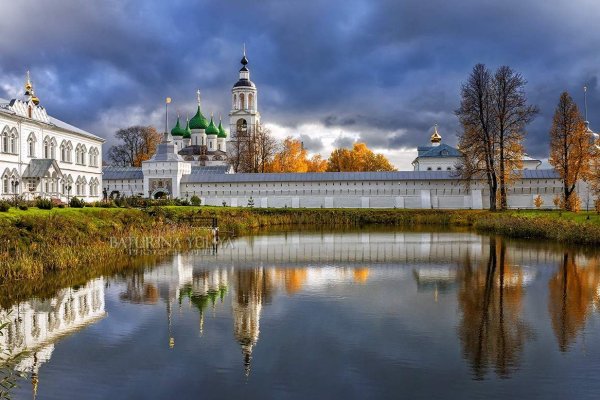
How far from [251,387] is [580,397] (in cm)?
294

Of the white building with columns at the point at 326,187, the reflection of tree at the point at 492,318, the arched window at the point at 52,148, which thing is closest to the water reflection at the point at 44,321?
the reflection of tree at the point at 492,318

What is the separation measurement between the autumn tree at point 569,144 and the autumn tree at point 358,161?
2708 cm

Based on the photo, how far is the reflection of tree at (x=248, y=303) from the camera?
7.52m

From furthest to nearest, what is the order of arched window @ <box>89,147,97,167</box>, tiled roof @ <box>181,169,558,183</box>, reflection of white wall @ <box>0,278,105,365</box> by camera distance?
1. tiled roof @ <box>181,169,558,183</box>
2. arched window @ <box>89,147,97,167</box>
3. reflection of white wall @ <box>0,278,105,365</box>

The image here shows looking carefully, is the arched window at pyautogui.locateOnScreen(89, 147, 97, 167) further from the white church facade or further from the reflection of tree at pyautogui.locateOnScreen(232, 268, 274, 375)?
the reflection of tree at pyautogui.locateOnScreen(232, 268, 274, 375)

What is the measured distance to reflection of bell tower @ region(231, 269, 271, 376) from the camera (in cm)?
747

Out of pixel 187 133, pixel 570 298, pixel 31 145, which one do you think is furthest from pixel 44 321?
pixel 187 133

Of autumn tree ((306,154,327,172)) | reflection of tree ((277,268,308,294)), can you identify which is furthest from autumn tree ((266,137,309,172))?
reflection of tree ((277,268,308,294))

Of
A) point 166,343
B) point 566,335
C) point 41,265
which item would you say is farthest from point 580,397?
point 41,265

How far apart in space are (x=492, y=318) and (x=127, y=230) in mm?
12082

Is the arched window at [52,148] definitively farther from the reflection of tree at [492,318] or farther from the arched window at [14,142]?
the reflection of tree at [492,318]

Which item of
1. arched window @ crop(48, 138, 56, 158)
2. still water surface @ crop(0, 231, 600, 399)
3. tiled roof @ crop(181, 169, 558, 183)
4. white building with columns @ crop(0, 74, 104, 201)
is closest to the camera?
still water surface @ crop(0, 231, 600, 399)

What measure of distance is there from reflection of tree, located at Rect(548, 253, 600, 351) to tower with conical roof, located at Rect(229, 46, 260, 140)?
2108 inches

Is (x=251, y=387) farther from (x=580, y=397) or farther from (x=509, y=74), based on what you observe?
(x=509, y=74)
